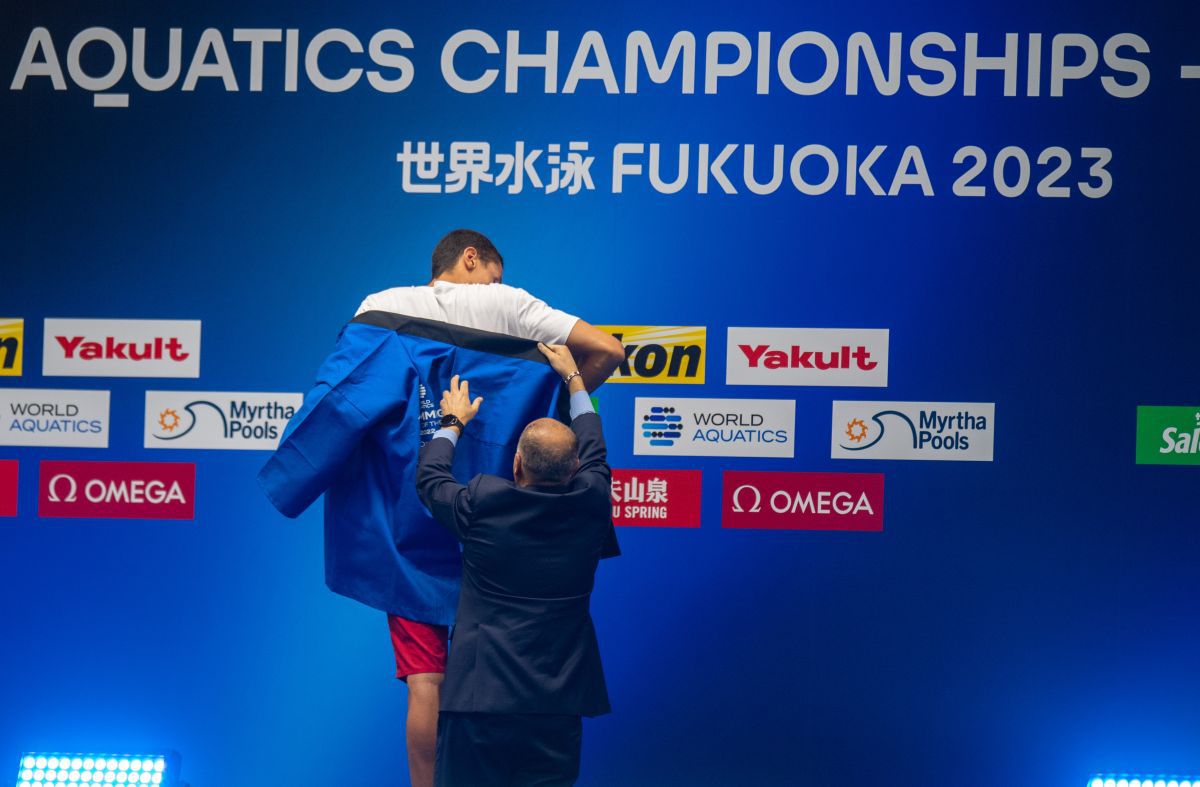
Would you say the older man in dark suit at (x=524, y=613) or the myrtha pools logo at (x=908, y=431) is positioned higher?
the myrtha pools logo at (x=908, y=431)

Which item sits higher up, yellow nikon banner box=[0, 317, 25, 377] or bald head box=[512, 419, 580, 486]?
yellow nikon banner box=[0, 317, 25, 377]

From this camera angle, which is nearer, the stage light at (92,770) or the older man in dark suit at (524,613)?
the older man in dark suit at (524,613)

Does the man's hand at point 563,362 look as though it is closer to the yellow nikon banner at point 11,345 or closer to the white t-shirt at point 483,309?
the white t-shirt at point 483,309

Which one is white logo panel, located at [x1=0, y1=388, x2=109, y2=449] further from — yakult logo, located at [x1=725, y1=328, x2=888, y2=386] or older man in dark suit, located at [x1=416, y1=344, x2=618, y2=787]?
yakult logo, located at [x1=725, y1=328, x2=888, y2=386]

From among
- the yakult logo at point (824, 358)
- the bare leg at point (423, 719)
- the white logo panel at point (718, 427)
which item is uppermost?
the yakult logo at point (824, 358)

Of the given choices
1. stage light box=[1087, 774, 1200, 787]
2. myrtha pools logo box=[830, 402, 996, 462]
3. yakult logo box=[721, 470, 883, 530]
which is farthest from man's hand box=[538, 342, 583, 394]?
stage light box=[1087, 774, 1200, 787]

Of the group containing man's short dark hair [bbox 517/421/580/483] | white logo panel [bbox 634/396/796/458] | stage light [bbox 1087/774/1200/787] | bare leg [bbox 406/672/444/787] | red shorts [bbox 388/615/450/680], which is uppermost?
white logo panel [bbox 634/396/796/458]

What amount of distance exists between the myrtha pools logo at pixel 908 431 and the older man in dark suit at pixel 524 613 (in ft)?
3.83

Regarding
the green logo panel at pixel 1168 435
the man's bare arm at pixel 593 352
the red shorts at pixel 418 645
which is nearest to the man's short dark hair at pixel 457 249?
the man's bare arm at pixel 593 352

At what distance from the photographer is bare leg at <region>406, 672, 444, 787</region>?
2.82m

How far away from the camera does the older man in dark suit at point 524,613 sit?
2477mm

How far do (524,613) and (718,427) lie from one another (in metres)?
1.21

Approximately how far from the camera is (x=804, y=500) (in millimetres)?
3547

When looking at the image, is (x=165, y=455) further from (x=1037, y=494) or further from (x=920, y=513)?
(x=1037, y=494)
